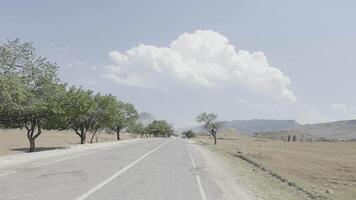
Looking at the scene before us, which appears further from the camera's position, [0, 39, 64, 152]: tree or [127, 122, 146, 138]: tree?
[127, 122, 146, 138]: tree

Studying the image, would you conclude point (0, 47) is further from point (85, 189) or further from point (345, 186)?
point (345, 186)

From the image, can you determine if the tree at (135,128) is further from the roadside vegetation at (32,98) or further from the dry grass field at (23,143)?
the roadside vegetation at (32,98)

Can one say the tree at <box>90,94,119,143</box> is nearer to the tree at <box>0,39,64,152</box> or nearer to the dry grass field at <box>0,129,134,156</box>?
the dry grass field at <box>0,129,134,156</box>

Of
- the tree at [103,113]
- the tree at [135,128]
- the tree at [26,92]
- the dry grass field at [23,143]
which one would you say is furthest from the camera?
the tree at [135,128]

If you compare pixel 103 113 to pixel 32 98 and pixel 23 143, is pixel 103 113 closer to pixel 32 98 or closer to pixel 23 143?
pixel 23 143

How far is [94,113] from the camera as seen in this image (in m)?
68.1

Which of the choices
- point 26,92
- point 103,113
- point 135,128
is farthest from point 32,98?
point 135,128

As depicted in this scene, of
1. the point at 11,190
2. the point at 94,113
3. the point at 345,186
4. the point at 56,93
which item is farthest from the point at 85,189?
the point at 94,113

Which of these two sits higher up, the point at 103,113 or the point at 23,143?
the point at 103,113

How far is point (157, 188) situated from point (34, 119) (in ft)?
98.8

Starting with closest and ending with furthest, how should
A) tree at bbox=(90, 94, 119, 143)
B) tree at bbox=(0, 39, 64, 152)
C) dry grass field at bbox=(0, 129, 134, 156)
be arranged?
tree at bbox=(0, 39, 64, 152) < dry grass field at bbox=(0, 129, 134, 156) < tree at bbox=(90, 94, 119, 143)

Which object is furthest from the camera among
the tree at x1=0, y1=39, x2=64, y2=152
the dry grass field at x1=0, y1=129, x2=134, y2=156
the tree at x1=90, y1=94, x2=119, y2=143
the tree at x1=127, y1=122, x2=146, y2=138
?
the tree at x1=127, y1=122, x2=146, y2=138

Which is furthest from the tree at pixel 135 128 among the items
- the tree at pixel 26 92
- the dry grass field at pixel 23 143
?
the tree at pixel 26 92

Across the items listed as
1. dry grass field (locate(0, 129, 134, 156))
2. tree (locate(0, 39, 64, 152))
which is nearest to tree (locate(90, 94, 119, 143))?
dry grass field (locate(0, 129, 134, 156))
